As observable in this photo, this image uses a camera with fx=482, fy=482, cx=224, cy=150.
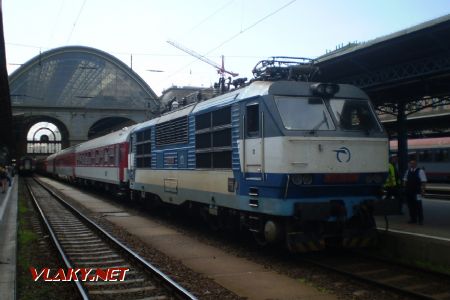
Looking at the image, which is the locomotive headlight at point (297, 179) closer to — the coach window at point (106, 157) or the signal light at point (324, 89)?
the signal light at point (324, 89)

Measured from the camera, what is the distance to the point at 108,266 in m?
9.06

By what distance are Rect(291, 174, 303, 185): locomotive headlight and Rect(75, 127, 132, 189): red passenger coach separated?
11207 millimetres

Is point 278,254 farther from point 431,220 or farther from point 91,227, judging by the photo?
point 91,227

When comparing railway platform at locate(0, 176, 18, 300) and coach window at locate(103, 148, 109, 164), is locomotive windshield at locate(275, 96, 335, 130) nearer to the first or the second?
railway platform at locate(0, 176, 18, 300)

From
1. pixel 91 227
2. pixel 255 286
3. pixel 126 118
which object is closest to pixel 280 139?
pixel 255 286

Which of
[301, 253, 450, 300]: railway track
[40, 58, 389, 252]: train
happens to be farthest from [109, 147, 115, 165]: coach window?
[301, 253, 450, 300]: railway track

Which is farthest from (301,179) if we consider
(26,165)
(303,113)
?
(26,165)

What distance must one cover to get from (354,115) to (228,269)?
367 centimetres

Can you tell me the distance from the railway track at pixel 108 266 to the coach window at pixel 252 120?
2.92 m

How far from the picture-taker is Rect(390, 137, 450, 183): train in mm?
32469

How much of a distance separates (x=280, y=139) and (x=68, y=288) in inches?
161

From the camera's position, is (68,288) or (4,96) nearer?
(68,288)

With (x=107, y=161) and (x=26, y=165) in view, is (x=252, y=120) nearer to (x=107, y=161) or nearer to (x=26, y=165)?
(x=107, y=161)

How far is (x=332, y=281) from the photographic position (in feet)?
24.9
